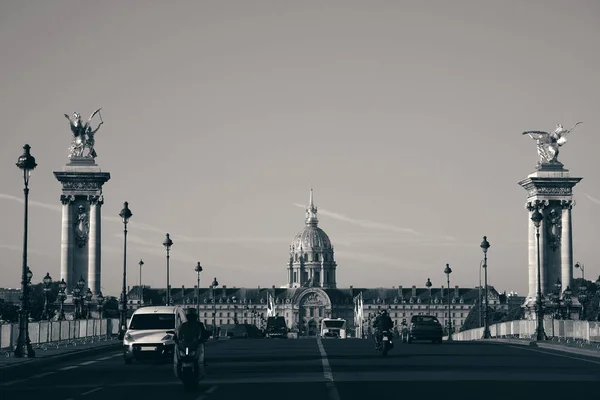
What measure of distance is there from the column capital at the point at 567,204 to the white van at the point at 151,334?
63013mm

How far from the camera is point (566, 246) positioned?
4013 inches

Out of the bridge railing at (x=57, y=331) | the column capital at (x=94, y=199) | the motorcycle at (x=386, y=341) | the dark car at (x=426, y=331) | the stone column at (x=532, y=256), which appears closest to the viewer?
the motorcycle at (x=386, y=341)

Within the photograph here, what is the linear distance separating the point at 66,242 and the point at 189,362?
75317 millimetres

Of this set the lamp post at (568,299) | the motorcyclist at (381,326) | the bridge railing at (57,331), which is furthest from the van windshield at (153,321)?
the lamp post at (568,299)

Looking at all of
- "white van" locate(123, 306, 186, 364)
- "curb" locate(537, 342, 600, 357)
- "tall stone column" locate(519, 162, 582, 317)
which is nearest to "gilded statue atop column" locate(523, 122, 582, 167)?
"tall stone column" locate(519, 162, 582, 317)

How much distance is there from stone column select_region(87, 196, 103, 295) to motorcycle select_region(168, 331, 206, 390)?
7228cm

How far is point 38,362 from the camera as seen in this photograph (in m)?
42.7

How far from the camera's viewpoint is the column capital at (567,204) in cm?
10225

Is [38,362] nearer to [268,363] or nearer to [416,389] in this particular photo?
[268,363]

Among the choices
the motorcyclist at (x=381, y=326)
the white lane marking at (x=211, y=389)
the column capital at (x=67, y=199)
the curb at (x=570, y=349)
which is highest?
the column capital at (x=67, y=199)

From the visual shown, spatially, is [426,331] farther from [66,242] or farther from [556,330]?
[66,242]

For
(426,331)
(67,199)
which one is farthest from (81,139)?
(426,331)

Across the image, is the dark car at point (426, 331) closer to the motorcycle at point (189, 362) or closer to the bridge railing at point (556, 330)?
the bridge railing at point (556, 330)

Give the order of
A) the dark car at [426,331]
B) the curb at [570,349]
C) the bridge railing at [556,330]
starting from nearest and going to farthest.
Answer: the curb at [570,349] < the bridge railing at [556,330] < the dark car at [426,331]
